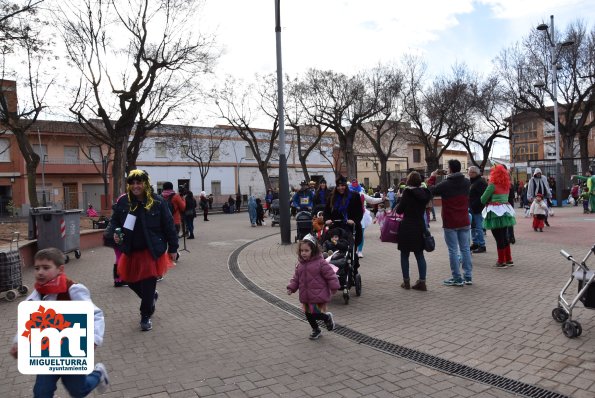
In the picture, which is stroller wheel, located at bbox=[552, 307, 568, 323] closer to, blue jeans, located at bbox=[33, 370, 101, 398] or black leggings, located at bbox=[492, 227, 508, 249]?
black leggings, located at bbox=[492, 227, 508, 249]

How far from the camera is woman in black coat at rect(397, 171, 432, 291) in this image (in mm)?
6758

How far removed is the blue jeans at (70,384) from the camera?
9.71 feet

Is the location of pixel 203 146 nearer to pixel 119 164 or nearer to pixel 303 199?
pixel 119 164

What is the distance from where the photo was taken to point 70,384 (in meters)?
3.00

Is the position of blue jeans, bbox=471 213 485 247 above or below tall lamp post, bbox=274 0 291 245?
below

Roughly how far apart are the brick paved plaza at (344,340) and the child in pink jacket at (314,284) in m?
0.25

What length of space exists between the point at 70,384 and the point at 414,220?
203 inches

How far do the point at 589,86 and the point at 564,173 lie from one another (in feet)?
20.4

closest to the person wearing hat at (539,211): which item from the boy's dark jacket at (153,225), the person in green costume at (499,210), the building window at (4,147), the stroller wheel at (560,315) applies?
the person in green costume at (499,210)

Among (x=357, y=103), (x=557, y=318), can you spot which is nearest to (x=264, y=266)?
(x=557, y=318)

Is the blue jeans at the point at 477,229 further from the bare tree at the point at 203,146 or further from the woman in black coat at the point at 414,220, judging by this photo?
the bare tree at the point at 203,146

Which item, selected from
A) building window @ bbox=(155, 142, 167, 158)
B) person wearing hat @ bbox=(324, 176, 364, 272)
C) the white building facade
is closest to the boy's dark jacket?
person wearing hat @ bbox=(324, 176, 364, 272)

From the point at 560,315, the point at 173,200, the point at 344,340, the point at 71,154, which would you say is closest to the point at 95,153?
the point at 71,154

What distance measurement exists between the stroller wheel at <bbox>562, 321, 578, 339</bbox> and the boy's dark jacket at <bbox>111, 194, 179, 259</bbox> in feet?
14.2
